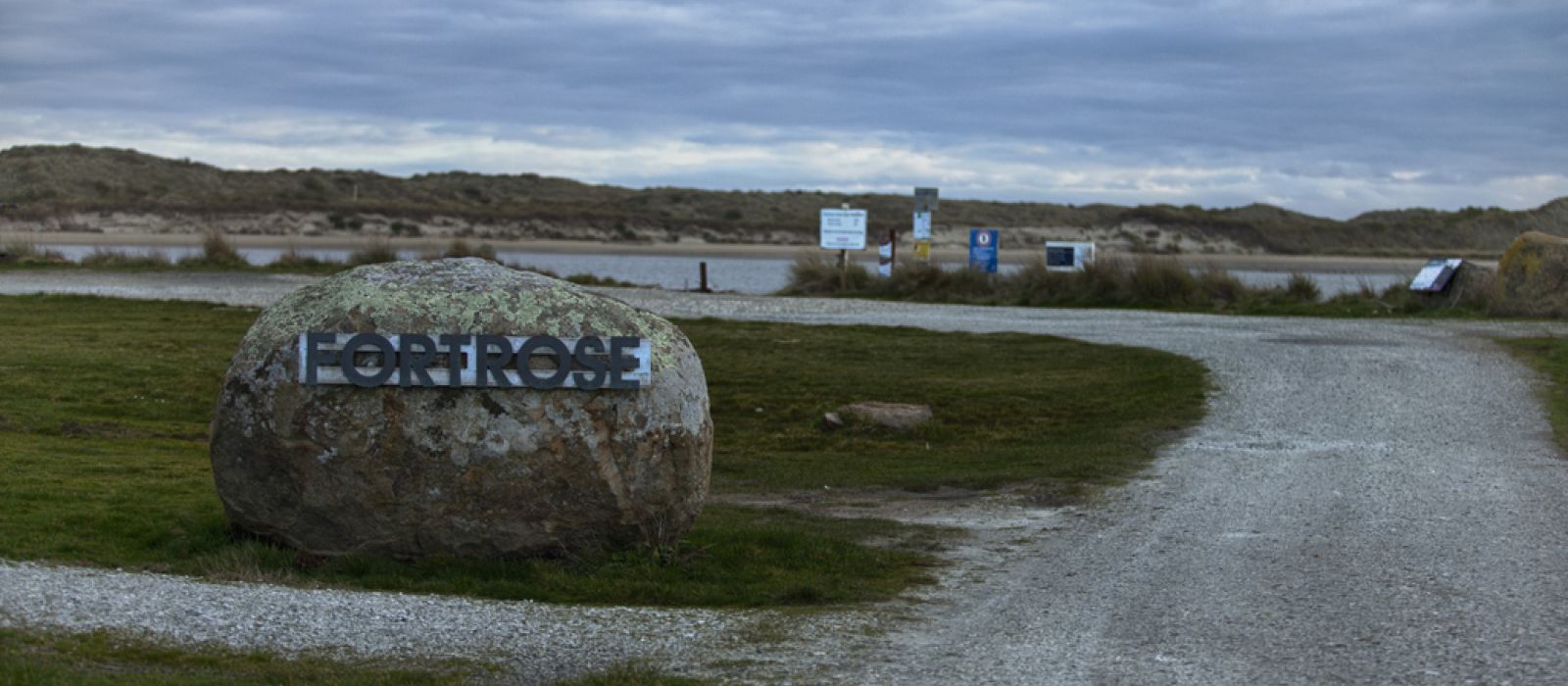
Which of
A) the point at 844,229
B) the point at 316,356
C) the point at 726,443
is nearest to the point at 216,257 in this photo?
the point at 844,229

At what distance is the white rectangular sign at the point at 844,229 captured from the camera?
38.0 metres

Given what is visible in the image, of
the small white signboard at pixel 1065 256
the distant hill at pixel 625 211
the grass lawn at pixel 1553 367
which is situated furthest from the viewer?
the distant hill at pixel 625 211

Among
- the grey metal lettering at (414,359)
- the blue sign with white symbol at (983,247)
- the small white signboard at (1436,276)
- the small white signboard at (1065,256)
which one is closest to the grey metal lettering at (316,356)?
the grey metal lettering at (414,359)

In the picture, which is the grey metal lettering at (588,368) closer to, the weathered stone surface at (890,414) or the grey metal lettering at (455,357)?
the grey metal lettering at (455,357)

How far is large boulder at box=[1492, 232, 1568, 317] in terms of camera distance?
26047 millimetres

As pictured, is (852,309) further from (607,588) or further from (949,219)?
(949,219)

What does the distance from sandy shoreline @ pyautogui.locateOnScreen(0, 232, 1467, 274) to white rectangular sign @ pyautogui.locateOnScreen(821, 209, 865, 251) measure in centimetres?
1696

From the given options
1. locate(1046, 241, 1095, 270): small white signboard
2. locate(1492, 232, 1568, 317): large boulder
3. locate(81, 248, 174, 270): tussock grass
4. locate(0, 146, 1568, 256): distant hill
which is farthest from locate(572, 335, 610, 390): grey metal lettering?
locate(0, 146, 1568, 256): distant hill

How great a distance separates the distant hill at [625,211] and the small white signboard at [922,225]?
34.8m

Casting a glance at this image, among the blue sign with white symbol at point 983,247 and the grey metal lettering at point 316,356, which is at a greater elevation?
the blue sign with white symbol at point 983,247

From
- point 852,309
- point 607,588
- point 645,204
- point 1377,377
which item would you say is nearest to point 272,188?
point 645,204

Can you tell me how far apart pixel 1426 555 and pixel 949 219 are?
90474 millimetres

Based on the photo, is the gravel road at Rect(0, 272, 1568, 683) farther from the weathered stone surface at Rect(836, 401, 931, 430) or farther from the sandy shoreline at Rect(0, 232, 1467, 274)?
the sandy shoreline at Rect(0, 232, 1467, 274)

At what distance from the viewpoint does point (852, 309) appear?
28766 millimetres
